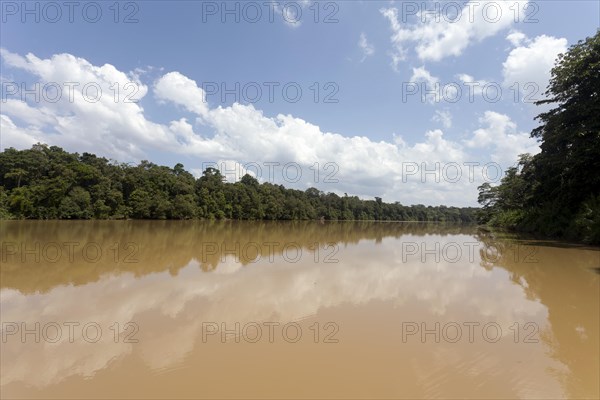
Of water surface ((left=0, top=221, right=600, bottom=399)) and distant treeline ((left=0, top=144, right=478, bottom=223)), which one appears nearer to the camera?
water surface ((left=0, top=221, right=600, bottom=399))

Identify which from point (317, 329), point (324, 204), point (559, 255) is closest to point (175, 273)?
point (317, 329)

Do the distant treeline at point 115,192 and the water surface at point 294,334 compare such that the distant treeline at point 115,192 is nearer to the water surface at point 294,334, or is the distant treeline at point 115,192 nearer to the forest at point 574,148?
the water surface at point 294,334

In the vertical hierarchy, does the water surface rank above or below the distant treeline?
below

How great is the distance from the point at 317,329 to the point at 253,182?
64977 millimetres

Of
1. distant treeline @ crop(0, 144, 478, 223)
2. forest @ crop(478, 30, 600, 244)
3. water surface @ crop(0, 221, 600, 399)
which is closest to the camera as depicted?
water surface @ crop(0, 221, 600, 399)

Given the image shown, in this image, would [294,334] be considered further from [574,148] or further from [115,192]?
[115,192]

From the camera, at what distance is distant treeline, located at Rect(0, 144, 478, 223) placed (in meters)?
34.3

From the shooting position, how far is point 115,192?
39.2 meters

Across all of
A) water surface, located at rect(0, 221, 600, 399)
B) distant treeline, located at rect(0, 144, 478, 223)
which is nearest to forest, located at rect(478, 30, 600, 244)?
water surface, located at rect(0, 221, 600, 399)

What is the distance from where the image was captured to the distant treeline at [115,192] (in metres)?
34.3

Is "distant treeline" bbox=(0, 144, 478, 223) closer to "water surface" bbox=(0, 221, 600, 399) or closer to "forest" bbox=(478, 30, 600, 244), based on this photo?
"water surface" bbox=(0, 221, 600, 399)

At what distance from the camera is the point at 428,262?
456 inches

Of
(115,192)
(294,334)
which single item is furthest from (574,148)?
(115,192)

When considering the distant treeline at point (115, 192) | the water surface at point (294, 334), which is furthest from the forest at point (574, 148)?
the distant treeline at point (115, 192)
